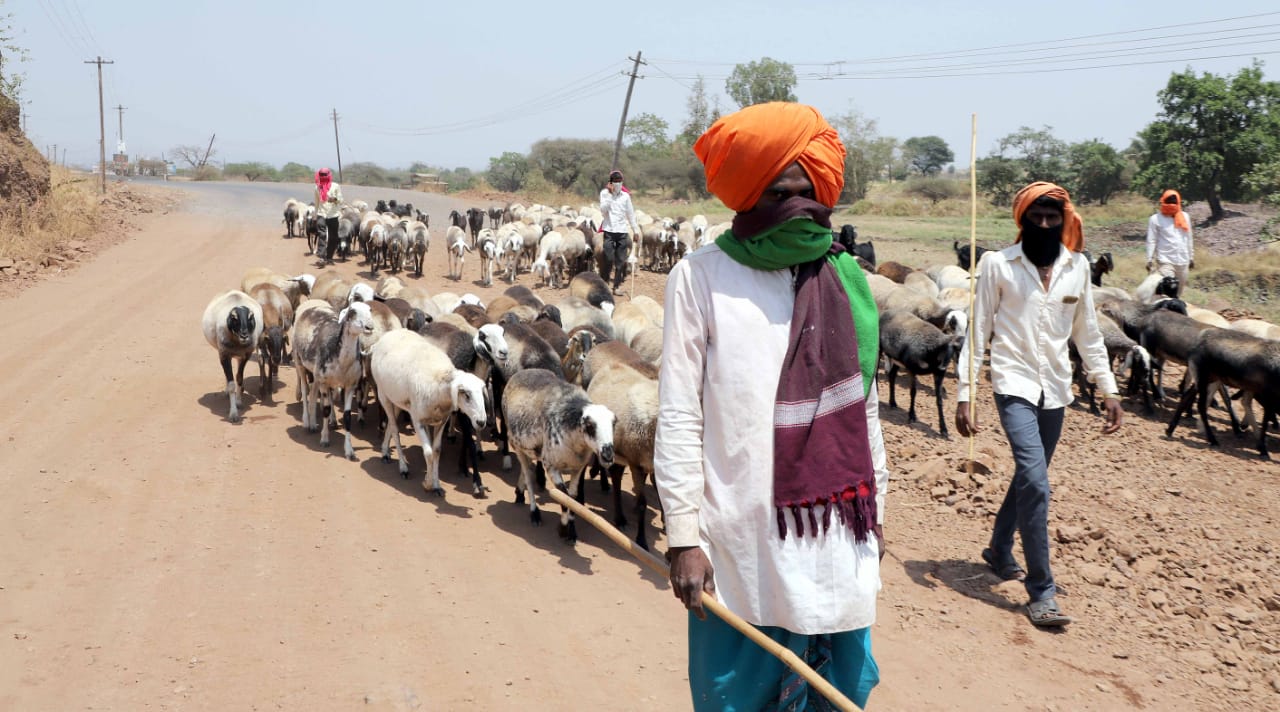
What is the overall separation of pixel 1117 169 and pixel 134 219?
144 ft

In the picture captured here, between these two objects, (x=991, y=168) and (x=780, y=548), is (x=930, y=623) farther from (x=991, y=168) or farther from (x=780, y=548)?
(x=991, y=168)

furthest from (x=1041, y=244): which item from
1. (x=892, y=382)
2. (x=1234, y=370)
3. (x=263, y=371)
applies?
(x=263, y=371)

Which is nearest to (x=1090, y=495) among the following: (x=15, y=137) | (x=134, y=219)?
(x=15, y=137)

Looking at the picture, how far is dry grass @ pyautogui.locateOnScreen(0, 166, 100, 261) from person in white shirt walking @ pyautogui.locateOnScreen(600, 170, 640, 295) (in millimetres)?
10934

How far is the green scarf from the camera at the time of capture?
2.32 m

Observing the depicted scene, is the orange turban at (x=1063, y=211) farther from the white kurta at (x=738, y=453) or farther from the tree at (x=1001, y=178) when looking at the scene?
the tree at (x=1001, y=178)

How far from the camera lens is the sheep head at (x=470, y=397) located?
281 inches

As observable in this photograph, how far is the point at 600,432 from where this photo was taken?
627 centimetres

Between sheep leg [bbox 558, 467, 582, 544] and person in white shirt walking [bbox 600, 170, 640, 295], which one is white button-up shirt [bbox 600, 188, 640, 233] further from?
sheep leg [bbox 558, 467, 582, 544]

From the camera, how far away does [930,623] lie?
5633 millimetres

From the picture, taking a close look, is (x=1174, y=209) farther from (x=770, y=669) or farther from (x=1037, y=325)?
(x=770, y=669)

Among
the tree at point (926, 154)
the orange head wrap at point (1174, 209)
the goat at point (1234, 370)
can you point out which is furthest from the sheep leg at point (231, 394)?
the tree at point (926, 154)

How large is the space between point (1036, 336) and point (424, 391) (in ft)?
15.4

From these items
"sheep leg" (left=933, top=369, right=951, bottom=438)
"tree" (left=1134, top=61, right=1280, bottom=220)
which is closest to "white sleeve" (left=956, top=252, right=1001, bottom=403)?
"sheep leg" (left=933, top=369, right=951, bottom=438)
